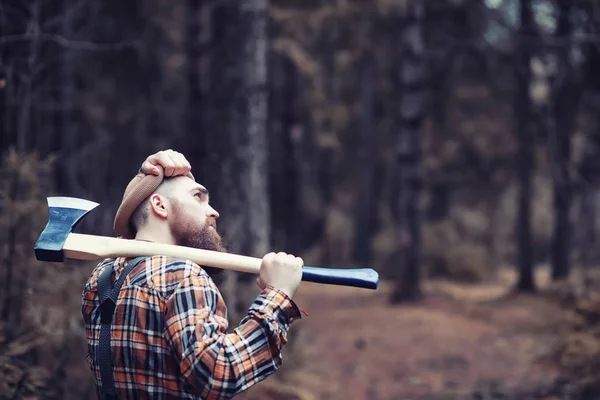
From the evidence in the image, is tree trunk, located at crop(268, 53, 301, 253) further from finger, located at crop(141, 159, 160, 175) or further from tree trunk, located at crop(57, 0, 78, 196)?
finger, located at crop(141, 159, 160, 175)

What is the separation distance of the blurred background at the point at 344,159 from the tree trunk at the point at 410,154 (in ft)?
0.14

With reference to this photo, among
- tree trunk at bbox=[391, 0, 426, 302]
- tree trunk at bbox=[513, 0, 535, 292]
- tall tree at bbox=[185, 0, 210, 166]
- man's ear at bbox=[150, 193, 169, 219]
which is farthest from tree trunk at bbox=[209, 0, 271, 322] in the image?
tree trunk at bbox=[513, 0, 535, 292]

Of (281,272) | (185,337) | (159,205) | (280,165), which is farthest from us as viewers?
(280,165)

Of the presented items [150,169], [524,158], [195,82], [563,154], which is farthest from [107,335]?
[563,154]

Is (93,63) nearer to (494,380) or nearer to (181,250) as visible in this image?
(494,380)

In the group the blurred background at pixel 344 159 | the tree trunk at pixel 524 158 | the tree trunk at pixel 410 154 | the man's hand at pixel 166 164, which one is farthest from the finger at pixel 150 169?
the tree trunk at pixel 524 158

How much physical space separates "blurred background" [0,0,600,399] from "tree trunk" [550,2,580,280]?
5 cm

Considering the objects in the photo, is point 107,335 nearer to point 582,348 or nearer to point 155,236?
point 155,236

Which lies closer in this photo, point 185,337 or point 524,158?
point 185,337

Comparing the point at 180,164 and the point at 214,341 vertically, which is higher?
the point at 180,164

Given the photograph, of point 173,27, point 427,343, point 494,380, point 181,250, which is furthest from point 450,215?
point 181,250

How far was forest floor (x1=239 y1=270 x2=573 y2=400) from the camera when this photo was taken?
31.4 ft

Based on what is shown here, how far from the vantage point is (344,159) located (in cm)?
3012

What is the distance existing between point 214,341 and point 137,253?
1.93 ft
